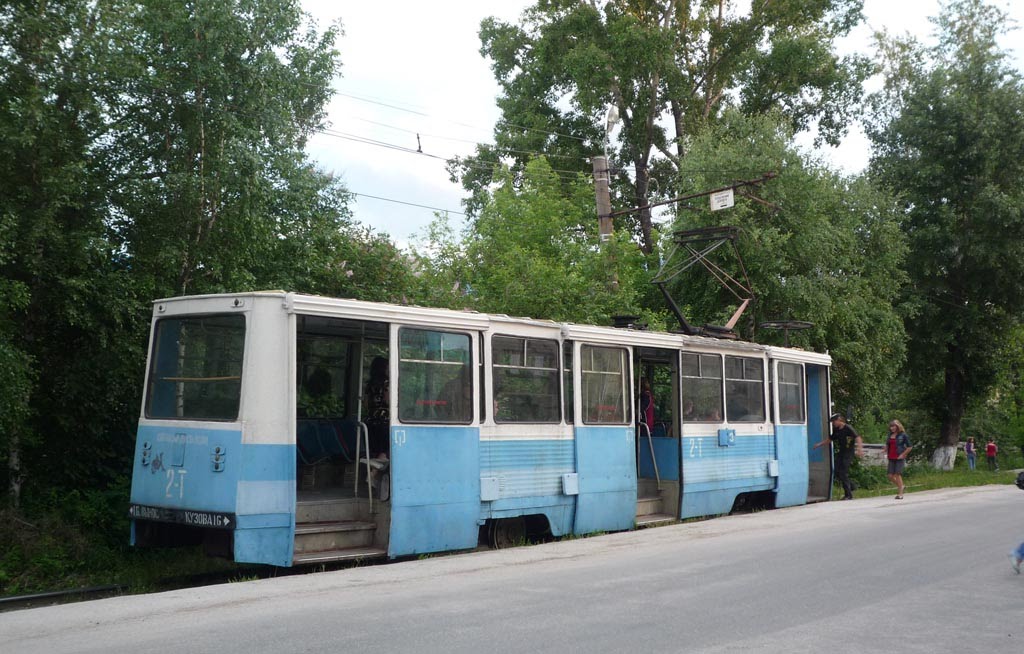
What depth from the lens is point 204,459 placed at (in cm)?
1012

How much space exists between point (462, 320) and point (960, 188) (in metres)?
25.6

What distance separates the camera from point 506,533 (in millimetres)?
12766

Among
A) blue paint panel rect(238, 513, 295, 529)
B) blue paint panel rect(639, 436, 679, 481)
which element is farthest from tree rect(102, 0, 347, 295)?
blue paint panel rect(639, 436, 679, 481)

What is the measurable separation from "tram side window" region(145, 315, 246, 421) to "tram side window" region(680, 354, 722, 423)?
7516 millimetres

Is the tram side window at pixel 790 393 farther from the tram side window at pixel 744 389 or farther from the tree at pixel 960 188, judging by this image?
the tree at pixel 960 188

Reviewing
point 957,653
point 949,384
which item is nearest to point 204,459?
point 957,653

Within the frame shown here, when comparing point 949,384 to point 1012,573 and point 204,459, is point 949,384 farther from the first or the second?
point 204,459

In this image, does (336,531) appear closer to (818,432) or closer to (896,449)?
(818,432)

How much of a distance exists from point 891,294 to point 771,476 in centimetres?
1123

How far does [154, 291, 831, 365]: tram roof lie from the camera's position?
33.8 feet

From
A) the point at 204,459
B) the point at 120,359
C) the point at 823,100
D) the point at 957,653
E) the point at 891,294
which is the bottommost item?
the point at 957,653

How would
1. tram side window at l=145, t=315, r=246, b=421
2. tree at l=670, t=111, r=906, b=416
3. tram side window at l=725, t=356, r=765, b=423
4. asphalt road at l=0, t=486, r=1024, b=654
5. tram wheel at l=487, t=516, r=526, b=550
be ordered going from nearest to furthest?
1. asphalt road at l=0, t=486, r=1024, b=654
2. tram side window at l=145, t=315, r=246, b=421
3. tram wheel at l=487, t=516, r=526, b=550
4. tram side window at l=725, t=356, r=765, b=423
5. tree at l=670, t=111, r=906, b=416

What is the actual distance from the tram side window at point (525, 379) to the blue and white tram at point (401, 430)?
24mm

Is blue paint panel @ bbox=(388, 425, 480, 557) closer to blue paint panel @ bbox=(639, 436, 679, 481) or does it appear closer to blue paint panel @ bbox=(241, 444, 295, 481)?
blue paint panel @ bbox=(241, 444, 295, 481)
